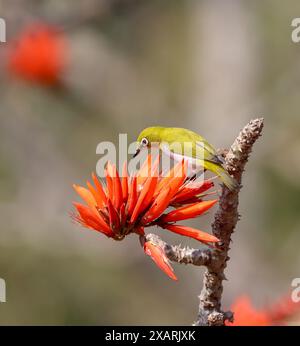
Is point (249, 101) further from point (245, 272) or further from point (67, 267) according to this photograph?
point (67, 267)

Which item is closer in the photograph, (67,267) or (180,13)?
(67,267)

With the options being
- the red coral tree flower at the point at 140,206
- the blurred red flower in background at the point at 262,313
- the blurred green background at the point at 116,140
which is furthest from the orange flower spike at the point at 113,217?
the blurred green background at the point at 116,140

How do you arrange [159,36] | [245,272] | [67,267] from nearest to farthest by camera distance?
[245,272] → [67,267] → [159,36]

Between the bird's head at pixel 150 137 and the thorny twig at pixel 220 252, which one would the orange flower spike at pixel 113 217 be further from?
the bird's head at pixel 150 137

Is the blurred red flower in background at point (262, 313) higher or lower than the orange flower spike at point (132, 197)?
lower

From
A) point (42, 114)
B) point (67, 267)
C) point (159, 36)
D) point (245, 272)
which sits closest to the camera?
point (245, 272)

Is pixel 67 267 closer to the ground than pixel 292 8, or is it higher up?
closer to the ground
